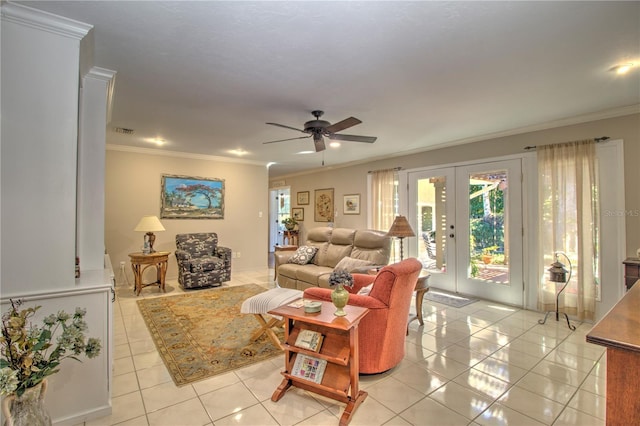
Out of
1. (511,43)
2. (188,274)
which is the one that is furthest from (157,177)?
(511,43)

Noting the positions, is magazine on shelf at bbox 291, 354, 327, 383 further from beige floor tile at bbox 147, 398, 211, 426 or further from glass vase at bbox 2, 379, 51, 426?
glass vase at bbox 2, 379, 51, 426

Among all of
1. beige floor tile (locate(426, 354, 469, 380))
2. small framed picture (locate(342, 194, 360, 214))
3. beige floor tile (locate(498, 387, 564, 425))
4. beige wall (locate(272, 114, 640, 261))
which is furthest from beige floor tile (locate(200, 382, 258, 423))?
small framed picture (locate(342, 194, 360, 214))

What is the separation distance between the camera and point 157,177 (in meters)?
5.39

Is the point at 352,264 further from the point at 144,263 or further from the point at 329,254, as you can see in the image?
the point at 144,263

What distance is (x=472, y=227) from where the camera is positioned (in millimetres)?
4539

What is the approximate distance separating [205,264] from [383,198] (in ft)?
11.2

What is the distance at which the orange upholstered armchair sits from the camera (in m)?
2.22

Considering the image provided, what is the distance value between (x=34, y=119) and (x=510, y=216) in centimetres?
494

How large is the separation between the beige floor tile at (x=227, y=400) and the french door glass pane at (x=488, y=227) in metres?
3.76

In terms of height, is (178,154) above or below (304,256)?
above

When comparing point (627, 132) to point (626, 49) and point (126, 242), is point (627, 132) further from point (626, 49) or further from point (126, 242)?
point (126, 242)

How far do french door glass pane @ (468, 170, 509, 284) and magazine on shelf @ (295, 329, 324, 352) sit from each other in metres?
3.39

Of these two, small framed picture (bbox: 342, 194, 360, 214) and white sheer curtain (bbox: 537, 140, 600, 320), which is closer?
white sheer curtain (bbox: 537, 140, 600, 320)

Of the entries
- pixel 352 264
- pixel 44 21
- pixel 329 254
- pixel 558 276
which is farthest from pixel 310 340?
pixel 558 276
